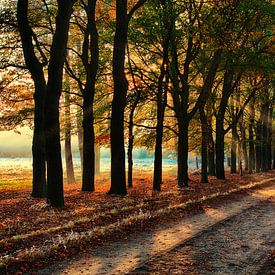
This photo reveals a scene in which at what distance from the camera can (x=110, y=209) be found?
13672 millimetres

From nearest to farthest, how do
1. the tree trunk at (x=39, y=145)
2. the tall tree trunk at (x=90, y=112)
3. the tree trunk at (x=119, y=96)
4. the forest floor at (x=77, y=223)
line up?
1. the forest floor at (x=77, y=223)
2. the tree trunk at (x=119, y=96)
3. the tree trunk at (x=39, y=145)
4. the tall tree trunk at (x=90, y=112)

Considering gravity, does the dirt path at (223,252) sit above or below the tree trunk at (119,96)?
below

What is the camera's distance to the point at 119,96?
58.2 ft

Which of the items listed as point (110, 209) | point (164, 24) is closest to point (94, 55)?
point (164, 24)

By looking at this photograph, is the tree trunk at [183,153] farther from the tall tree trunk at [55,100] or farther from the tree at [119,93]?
the tall tree trunk at [55,100]

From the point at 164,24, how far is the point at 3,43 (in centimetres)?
856

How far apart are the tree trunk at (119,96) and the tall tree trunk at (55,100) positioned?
3636mm

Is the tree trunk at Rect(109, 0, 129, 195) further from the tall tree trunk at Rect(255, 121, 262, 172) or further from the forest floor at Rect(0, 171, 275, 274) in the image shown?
the tall tree trunk at Rect(255, 121, 262, 172)

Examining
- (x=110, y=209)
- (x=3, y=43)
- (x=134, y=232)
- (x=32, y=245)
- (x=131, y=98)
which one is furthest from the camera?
(x=131, y=98)

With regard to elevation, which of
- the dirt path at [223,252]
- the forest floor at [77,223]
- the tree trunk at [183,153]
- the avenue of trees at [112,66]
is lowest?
the dirt path at [223,252]

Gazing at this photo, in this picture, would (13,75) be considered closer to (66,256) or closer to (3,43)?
(3,43)

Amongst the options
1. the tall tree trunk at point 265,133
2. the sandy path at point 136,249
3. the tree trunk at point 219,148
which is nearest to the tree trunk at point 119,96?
the sandy path at point 136,249

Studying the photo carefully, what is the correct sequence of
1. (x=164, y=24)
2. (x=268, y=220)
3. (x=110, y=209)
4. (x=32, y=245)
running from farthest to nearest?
(x=164, y=24), (x=110, y=209), (x=268, y=220), (x=32, y=245)

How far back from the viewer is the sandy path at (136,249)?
24.2ft
